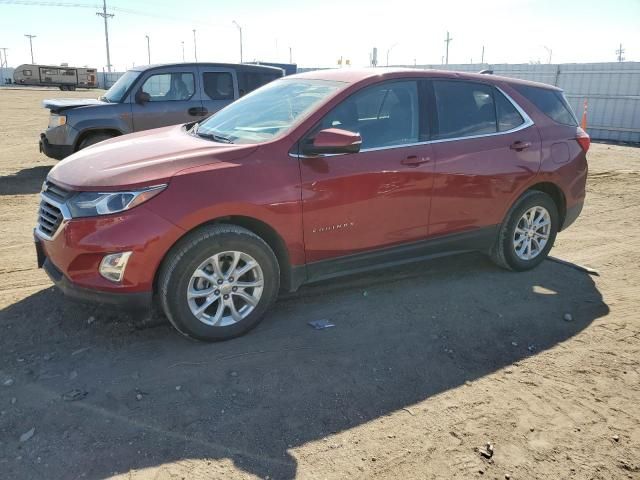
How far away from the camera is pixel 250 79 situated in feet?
32.7

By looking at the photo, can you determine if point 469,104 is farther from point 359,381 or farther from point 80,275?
point 80,275

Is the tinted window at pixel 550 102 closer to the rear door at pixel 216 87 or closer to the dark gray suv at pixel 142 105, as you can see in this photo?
the dark gray suv at pixel 142 105

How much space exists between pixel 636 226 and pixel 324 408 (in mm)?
5826

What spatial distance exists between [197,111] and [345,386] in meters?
7.17

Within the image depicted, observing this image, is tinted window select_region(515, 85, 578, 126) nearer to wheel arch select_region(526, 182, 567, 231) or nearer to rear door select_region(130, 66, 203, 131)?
wheel arch select_region(526, 182, 567, 231)

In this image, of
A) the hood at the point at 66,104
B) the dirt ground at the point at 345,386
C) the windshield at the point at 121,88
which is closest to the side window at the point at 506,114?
the dirt ground at the point at 345,386

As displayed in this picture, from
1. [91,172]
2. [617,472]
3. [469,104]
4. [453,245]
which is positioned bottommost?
[617,472]

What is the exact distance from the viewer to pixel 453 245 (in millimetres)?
4805

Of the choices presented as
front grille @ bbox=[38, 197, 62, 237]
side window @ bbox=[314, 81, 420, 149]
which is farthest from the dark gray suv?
front grille @ bbox=[38, 197, 62, 237]

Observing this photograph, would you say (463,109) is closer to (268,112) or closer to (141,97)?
(268,112)

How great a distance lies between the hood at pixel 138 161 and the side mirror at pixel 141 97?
201 inches

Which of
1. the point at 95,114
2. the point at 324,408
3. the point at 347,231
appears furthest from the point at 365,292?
the point at 95,114

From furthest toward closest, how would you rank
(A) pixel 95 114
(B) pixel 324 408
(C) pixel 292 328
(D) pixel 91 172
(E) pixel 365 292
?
(A) pixel 95 114 → (E) pixel 365 292 → (C) pixel 292 328 → (D) pixel 91 172 → (B) pixel 324 408

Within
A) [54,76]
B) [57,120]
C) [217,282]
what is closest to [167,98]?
[57,120]
